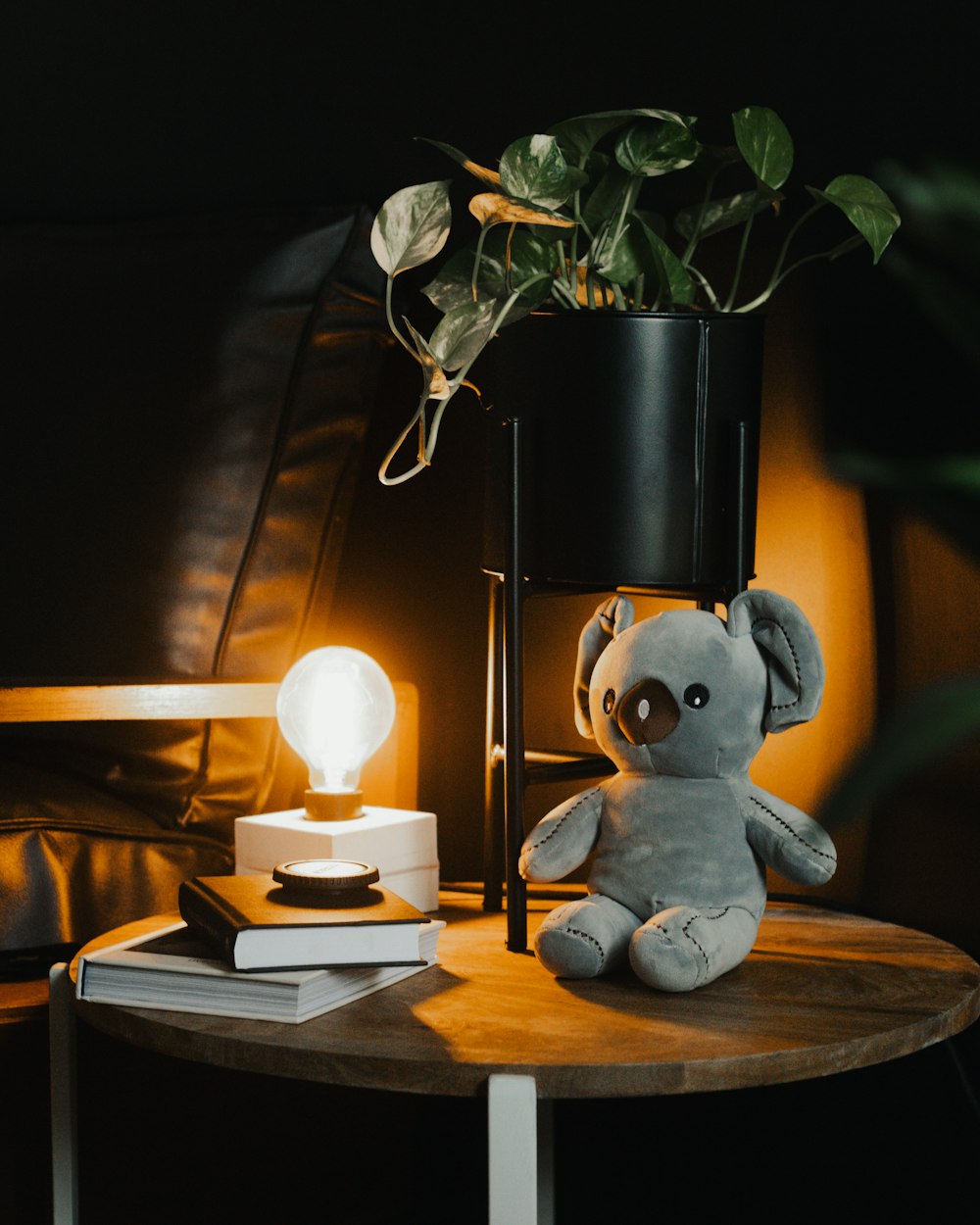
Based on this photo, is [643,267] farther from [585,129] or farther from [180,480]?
[180,480]

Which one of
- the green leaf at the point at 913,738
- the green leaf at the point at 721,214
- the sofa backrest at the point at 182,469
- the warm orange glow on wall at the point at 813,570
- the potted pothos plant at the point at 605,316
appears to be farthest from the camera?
the sofa backrest at the point at 182,469

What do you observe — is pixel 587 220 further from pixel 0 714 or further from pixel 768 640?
pixel 0 714

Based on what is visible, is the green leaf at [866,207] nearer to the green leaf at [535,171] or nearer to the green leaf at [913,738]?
the green leaf at [535,171]

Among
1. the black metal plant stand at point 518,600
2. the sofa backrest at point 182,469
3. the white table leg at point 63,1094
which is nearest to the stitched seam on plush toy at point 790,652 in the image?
the black metal plant stand at point 518,600

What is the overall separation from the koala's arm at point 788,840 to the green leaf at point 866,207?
0.47 metres

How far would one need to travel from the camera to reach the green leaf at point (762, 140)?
1.18m

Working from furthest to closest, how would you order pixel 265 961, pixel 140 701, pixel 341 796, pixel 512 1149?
pixel 140 701
pixel 341 796
pixel 265 961
pixel 512 1149

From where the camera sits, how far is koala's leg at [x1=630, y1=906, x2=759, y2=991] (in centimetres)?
100

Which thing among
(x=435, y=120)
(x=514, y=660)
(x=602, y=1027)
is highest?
(x=435, y=120)

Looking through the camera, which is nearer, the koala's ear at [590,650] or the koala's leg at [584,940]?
the koala's leg at [584,940]

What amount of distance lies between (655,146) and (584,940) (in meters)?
0.66

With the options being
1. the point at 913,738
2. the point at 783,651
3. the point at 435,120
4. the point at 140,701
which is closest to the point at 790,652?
the point at 783,651

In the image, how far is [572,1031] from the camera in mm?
928

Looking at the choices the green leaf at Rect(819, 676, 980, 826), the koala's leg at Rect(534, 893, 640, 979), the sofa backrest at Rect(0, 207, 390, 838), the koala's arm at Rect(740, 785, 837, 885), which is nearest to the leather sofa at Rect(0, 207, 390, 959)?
the sofa backrest at Rect(0, 207, 390, 838)
